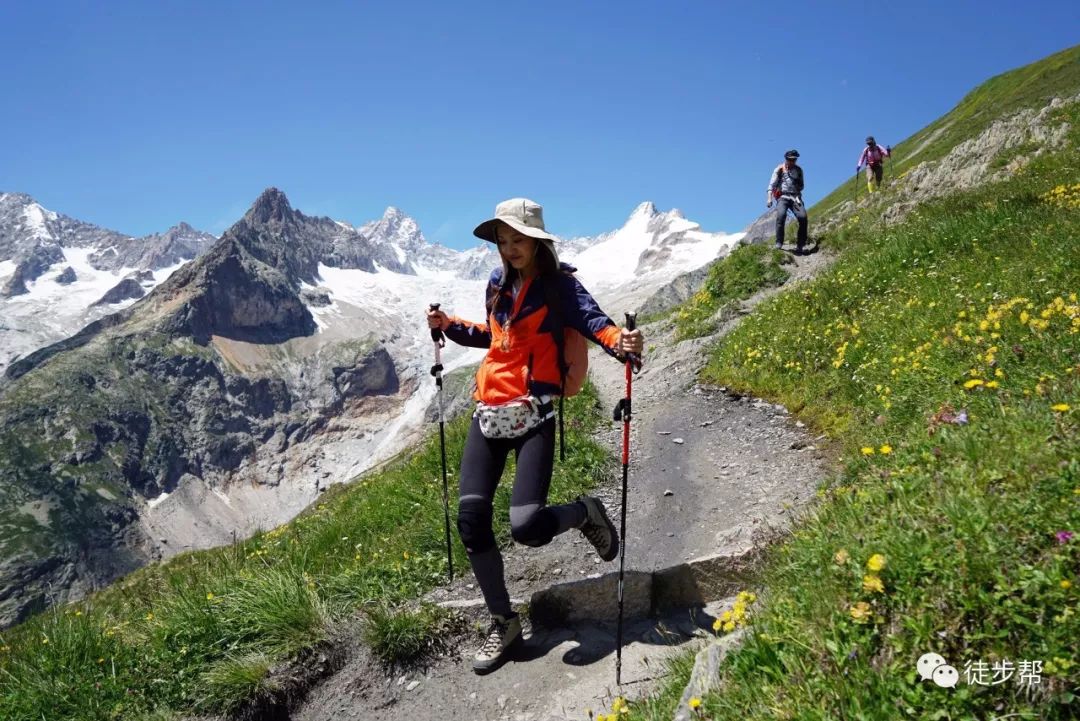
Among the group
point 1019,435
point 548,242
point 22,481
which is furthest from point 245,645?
point 22,481

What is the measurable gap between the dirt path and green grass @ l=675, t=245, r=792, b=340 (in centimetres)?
568

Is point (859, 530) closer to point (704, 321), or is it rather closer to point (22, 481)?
point (704, 321)

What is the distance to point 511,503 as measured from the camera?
569cm

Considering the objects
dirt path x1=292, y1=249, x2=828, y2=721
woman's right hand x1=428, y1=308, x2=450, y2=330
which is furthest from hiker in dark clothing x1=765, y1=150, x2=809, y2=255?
woman's right hand x1=428, y1=308, x2=450, y2=330

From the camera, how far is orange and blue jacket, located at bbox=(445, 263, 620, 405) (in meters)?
5.80

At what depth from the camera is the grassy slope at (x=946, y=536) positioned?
304 cm

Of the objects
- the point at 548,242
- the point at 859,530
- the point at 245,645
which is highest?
the point at 548,242

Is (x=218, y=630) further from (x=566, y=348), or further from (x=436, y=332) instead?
(x=566, y=348)

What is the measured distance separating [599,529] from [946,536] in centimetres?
310

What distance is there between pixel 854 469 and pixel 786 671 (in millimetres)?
2738

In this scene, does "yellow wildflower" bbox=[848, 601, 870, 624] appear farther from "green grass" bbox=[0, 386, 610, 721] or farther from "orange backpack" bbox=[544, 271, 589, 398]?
"green grass" bbox=[0, 386, 610, 721]

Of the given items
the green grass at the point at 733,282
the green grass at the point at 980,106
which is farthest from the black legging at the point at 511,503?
the green grass at the point at 980,106

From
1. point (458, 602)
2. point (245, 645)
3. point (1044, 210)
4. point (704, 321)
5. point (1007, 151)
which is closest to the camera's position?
point (245, 645)

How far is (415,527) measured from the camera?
8.65m
